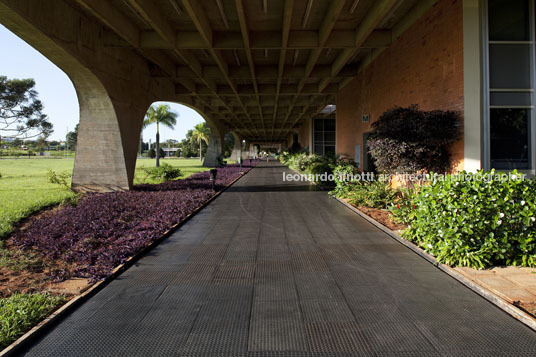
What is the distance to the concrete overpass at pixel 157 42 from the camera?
792 centimetres

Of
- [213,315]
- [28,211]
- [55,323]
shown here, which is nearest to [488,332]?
[213,315]

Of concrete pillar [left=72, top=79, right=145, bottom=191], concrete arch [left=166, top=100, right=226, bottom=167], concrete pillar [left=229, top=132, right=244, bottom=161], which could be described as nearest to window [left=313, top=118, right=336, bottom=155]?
concrete arch [left=166, top=100, right=226, bottom=167]

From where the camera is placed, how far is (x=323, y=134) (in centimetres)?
3012

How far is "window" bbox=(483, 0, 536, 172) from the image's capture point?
7.00 meters

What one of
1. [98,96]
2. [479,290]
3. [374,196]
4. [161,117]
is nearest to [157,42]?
[98,96]

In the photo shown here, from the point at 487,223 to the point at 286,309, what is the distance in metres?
2.93

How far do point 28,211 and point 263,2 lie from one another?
785 centimetres

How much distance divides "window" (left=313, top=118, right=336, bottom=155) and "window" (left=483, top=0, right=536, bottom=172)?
2270cm

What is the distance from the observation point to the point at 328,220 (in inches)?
305

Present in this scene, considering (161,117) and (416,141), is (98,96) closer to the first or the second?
(416,141)

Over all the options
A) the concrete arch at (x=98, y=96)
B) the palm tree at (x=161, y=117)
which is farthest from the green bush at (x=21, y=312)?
the palm tree at (x=161, y=117)

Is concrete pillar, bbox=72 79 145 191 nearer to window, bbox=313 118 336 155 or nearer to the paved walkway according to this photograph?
the paved walkway

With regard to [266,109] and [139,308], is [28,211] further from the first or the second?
[266,109]

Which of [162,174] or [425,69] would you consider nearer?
[425,69]
